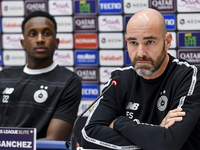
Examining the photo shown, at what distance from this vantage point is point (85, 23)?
3387 mm

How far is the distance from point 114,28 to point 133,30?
5.41ft

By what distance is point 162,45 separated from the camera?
173 centimetres

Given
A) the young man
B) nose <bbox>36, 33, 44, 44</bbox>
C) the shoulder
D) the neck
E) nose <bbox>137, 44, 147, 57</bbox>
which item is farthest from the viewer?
the shoulder

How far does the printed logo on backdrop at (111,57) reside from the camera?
334 centimetres

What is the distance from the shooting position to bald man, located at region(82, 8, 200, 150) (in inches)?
60.1

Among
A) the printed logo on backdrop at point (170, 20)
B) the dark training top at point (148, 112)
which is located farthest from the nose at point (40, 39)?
the printed logo on backdrop at point (170, 20)

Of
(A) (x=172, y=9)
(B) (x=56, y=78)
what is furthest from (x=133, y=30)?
(A) (x=172, y=9)

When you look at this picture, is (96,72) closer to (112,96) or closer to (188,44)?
(188,44)

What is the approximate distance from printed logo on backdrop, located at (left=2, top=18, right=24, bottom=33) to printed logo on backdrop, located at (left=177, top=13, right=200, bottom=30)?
1779 millimetres

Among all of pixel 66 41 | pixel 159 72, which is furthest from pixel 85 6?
pixel 159 72

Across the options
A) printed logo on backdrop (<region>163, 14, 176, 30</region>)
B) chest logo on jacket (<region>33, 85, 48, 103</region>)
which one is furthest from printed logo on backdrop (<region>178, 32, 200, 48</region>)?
chest logo on jacket (<region>33, 85, 48, 103</region>)

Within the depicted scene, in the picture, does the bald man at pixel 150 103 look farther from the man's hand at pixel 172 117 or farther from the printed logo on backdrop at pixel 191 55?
the printed logo on backdrop at pixel 191 55

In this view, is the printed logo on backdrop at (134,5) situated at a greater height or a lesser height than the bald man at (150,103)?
greater

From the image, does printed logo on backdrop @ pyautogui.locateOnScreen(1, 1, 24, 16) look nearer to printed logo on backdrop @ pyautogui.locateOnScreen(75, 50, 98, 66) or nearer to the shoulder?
printed logo on backdrop @ pyautogui.locateOnScreen(75, 50, 98, 66)
